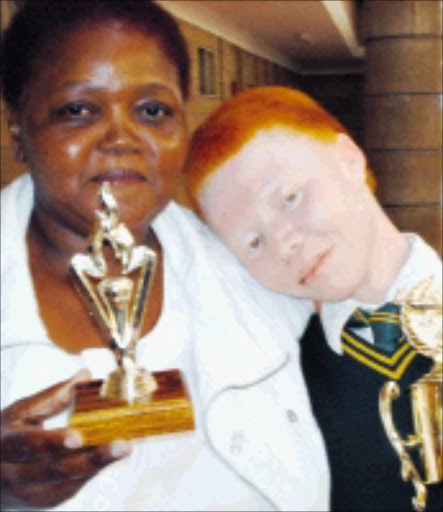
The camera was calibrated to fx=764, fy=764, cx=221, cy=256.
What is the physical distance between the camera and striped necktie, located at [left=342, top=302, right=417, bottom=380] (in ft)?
2.49

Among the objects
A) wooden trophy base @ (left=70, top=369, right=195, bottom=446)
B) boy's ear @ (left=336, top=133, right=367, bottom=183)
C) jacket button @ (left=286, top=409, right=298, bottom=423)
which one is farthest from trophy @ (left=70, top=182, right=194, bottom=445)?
boy's ear @ (left=336, top=133, right=367, bottom=183)

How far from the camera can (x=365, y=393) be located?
0.76 meters

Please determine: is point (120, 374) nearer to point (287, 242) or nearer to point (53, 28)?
point (287, 242)

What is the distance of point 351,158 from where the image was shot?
32.3 inches

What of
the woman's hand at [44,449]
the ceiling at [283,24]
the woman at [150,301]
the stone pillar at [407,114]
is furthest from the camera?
the ceiling at [283,24]

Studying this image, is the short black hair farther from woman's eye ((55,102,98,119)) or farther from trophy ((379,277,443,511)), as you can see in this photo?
trophy ((379,277,443,511))

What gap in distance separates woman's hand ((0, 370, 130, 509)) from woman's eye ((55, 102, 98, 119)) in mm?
232

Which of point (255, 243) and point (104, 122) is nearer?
point (104, 122)

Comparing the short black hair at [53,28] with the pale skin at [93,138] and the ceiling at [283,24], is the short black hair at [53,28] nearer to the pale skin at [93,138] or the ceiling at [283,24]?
the pale skin at [93,138]

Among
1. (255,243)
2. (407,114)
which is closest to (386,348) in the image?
(255,243)

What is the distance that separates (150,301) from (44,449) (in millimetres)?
253

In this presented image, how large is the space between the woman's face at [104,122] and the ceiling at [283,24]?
190cm

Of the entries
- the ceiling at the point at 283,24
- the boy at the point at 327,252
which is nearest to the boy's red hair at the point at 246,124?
the boy at the point at 327,252

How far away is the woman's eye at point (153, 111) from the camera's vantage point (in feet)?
2.33
